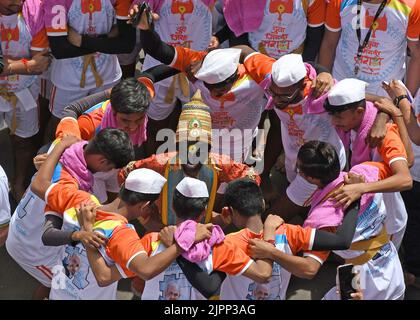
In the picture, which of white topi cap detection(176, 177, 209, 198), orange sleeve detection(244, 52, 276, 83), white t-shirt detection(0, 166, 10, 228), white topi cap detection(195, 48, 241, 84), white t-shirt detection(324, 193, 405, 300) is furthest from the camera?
orange sleeve detection(244, 52, 276, 83)

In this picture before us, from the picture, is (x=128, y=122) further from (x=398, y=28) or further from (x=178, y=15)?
(x=398, y=28)

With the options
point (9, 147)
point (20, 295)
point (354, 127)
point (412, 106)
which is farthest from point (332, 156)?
point (9, 147)

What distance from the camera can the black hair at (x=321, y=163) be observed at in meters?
4.25

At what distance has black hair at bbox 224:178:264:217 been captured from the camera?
4113 millimetres

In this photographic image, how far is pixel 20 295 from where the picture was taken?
526cm

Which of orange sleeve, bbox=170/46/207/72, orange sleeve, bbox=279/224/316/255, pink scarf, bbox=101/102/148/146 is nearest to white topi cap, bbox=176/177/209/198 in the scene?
orange sleeve, bbox=279/224/316/255

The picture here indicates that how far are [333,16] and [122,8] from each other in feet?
5.50

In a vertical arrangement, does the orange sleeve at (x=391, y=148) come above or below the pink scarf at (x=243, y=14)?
below

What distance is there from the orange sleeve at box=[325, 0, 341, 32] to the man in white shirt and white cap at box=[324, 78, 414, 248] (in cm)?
101

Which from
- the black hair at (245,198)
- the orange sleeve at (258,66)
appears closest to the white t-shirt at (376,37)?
the orange sleeve at (258,66)

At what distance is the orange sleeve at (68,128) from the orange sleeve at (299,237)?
63.1 inches

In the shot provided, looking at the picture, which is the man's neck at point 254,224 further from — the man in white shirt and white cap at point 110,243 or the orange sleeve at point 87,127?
the orange sleeve at point 87,127

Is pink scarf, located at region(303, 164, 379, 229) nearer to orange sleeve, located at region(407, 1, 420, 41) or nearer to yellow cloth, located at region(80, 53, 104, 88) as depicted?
orange sleeve, located at region(407, 1, 420, 41)

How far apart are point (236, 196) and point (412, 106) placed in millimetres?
1583
